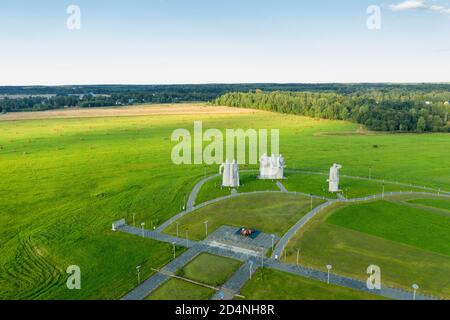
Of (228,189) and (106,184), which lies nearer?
(228,189)

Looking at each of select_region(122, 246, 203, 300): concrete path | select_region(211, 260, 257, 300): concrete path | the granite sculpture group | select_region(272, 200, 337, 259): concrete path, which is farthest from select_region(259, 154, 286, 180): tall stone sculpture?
select_region(211, 260, 257, 300): concrete path

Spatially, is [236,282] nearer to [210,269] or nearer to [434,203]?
[210,269]

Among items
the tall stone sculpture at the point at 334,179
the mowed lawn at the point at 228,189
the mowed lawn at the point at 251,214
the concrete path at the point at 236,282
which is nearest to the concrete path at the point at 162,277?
the mowed lawn at the point at 251,214

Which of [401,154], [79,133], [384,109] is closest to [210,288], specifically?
[401,154]

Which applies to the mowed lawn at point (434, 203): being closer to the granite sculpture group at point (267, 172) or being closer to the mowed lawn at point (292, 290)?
the granite sculpture group at point (267, 172)

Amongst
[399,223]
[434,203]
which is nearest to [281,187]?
[399,223]
